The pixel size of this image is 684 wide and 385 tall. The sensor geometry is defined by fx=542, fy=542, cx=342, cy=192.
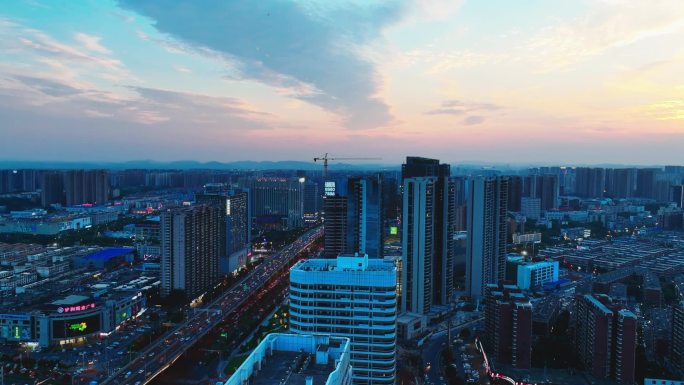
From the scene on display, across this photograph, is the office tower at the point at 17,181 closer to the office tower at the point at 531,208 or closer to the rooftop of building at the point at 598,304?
the office tower at the point at 531,208

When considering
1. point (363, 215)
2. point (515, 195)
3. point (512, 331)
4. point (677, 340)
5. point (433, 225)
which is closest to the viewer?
point (512, 331)

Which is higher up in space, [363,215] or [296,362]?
[363,215]

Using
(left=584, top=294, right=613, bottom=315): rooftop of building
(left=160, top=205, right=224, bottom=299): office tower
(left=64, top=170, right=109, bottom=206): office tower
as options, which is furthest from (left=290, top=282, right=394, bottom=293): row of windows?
(left=64, top=170, right=109, bottom=206): office tower

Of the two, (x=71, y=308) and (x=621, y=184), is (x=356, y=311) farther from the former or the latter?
(x=621, y=184)

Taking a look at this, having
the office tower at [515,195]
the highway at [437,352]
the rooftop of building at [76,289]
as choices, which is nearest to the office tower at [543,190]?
the office tower at [515,195]

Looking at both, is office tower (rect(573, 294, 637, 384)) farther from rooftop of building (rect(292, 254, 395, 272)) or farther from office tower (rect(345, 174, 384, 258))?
office tower (rect(345, 174, 384, 258))

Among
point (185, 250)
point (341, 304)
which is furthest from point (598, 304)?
point (185, 250)
